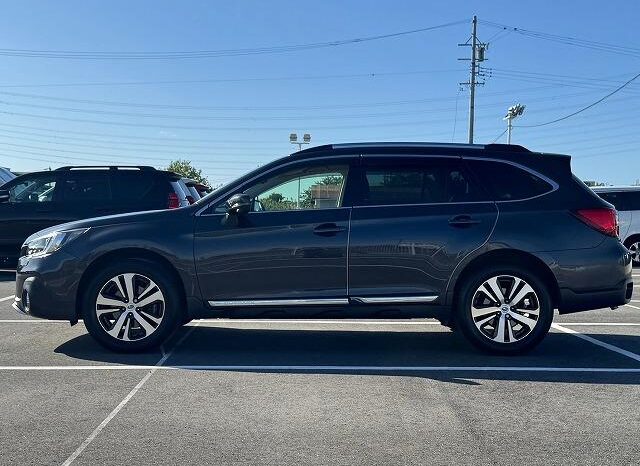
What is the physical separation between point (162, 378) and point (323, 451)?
2.00 m

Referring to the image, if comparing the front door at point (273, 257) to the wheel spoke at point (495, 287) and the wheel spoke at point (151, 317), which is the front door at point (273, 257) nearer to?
the wheel spoke at point (151, 317)

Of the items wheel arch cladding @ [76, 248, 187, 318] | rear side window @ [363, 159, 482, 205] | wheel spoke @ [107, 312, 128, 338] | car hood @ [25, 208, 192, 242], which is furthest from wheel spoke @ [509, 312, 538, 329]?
wheel spoke @ [107, 312, 128, 338]

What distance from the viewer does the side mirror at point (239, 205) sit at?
5.98 meters

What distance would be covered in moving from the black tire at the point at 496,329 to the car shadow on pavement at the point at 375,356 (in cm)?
14

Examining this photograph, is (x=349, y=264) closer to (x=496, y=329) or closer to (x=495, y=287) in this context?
(x=495, y=287)

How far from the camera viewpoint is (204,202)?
616 cm

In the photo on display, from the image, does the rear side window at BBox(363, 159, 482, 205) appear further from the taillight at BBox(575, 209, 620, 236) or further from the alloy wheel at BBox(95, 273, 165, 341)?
the alloy wheel at BBox(95, 273, 165, 341)

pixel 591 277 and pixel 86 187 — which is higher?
pixel 86 187

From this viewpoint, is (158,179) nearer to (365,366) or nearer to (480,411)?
(365,366)

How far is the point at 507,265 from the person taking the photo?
607cm

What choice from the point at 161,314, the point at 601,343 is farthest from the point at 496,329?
the point at 161,314

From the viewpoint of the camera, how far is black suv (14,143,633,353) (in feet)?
19.7

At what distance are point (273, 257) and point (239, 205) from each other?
569mm

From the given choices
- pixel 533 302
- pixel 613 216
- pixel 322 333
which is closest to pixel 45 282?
pixel 322 333
